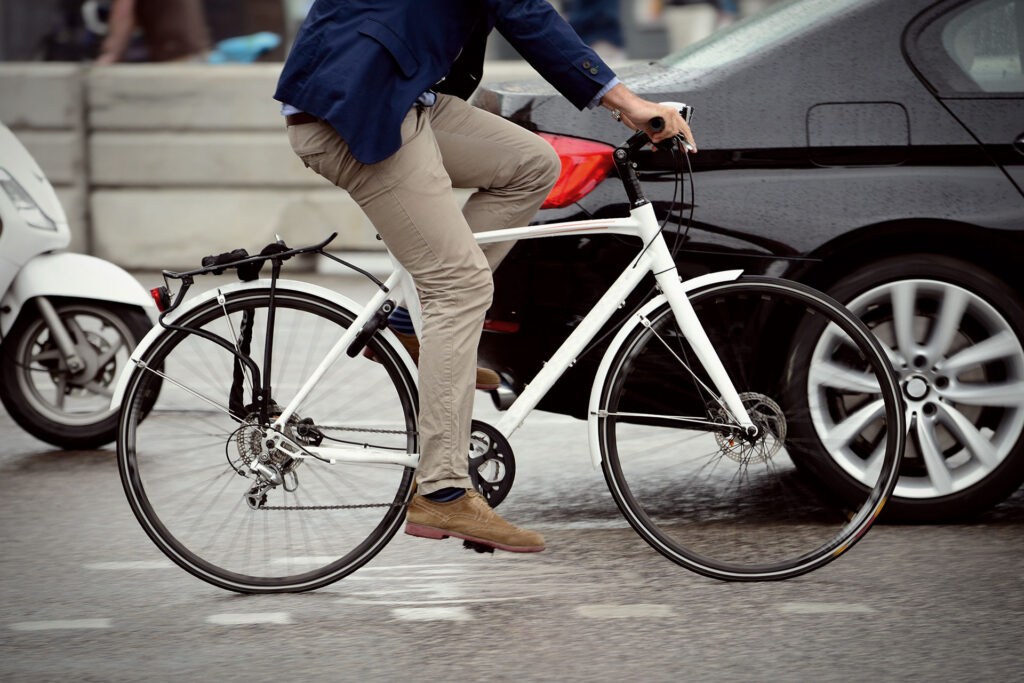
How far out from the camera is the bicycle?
3986mm

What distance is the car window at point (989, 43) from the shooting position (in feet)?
15.0

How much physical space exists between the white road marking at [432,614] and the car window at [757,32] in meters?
1.81

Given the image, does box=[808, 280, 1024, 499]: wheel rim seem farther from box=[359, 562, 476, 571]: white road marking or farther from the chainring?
box=[359, 562, 476, 571]: white road marking

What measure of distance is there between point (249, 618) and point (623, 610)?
92cm

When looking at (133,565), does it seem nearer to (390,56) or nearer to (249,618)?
(249,618)

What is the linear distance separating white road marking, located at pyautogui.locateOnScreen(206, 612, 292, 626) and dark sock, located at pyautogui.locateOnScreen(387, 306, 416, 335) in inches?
30.2

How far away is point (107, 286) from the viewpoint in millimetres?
5746

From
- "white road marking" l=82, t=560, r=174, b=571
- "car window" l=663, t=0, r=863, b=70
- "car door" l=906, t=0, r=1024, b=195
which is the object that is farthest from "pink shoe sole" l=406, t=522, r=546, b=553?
"car door" l=906, t=0, r=1024, b=195

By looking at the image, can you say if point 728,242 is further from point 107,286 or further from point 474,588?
point 107,286

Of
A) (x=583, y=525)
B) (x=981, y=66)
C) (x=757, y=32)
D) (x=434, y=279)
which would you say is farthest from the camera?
(x=757, y=32)

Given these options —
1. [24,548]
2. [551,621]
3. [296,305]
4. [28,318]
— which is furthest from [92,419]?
[551,621]

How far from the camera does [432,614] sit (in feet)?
12.7

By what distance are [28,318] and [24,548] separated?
1434mm

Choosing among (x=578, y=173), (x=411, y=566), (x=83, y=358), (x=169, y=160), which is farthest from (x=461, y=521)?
(x=169, y=160)
